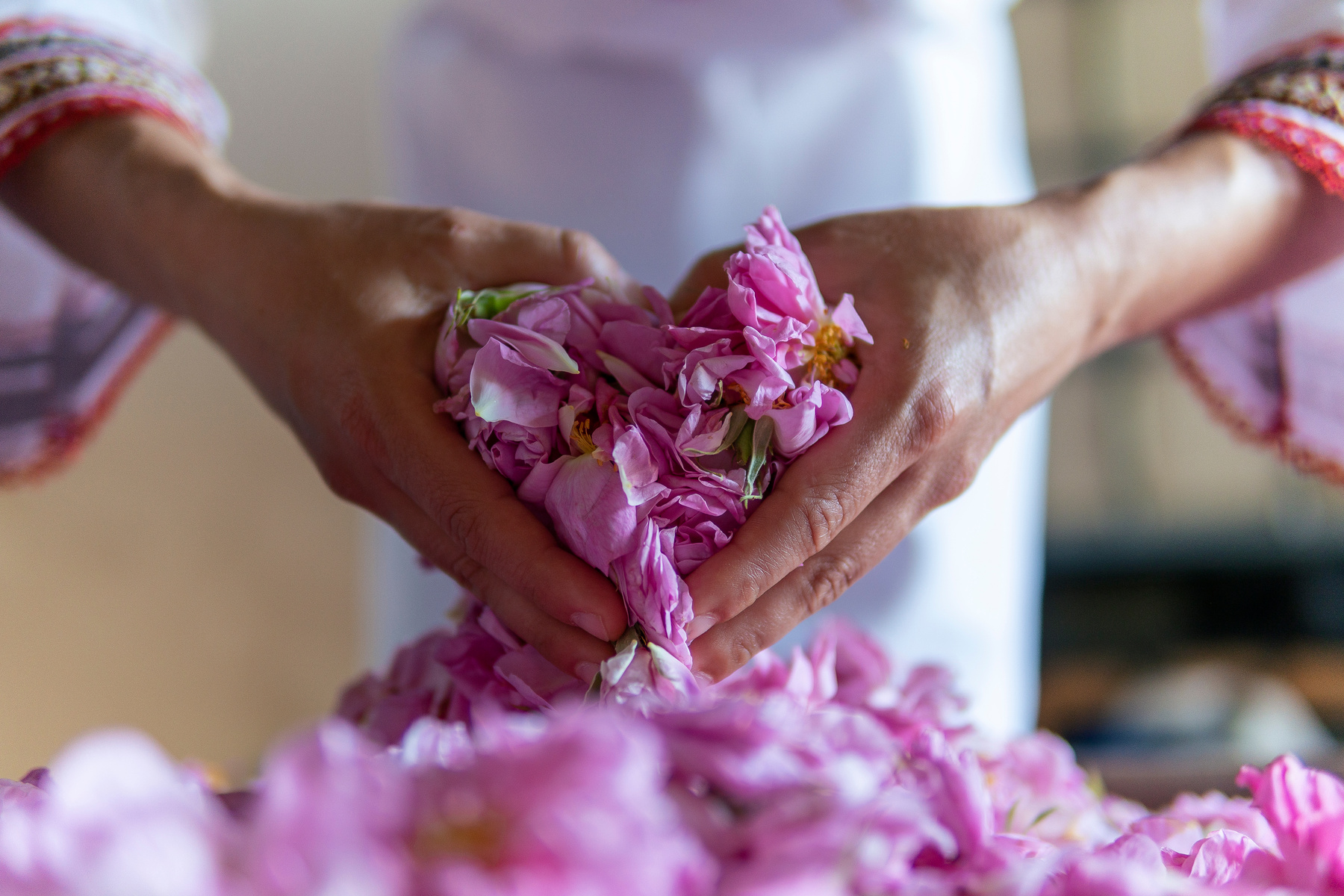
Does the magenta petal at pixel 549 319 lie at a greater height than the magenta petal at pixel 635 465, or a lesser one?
greater

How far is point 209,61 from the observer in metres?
1.02

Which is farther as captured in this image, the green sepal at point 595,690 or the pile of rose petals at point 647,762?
the green sepal at point 595,690

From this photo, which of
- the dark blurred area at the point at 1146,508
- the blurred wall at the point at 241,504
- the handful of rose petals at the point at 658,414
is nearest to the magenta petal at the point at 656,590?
the handful of rose petals at the point at 658,414

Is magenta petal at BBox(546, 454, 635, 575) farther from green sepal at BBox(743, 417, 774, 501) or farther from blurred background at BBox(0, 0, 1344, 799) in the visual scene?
blurred background at BBox(0, 0, 1344, 799)

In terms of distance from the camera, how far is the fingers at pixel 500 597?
0.27m

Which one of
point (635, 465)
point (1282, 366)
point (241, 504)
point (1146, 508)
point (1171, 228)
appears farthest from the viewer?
point (1146, 508)

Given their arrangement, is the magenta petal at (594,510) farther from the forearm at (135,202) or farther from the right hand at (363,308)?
the forearm at (135,202)

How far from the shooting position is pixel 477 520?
29 cm

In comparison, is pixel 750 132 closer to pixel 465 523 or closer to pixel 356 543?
pixel 465 523

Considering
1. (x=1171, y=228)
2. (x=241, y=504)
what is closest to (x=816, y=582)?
(x=1171, y=228)

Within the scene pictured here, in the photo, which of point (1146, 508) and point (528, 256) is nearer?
point (528, 256)

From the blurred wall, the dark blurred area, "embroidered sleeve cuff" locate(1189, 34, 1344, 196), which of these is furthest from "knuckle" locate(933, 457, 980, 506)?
the dark blurred area

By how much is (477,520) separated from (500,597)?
1.0 inches

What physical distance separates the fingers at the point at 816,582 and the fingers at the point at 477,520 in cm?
3
